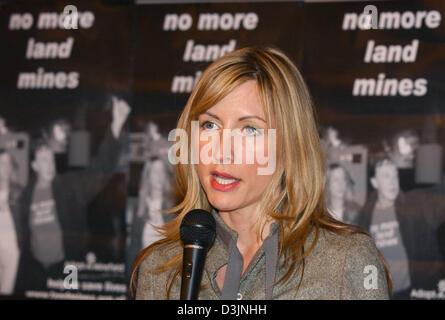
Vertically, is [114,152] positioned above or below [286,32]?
below

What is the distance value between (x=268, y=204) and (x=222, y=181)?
23cm

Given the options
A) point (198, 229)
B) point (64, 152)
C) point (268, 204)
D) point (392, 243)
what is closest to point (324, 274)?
point (268, 204)

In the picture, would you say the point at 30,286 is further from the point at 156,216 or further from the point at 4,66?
the point at 4,66

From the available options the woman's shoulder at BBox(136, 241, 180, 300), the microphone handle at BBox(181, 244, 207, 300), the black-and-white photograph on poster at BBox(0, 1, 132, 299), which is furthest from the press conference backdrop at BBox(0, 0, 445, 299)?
the microphone handle at BBox(181, 244, 207, 300)

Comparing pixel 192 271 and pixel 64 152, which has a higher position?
pixel 64 152

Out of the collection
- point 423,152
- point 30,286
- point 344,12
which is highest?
point 344,12

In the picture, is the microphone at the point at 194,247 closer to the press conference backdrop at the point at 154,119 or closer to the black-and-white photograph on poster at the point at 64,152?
the press conference backdrop at the point at 154,119

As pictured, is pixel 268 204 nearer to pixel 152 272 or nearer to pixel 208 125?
pixel 208 125

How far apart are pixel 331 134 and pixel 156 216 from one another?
4.81 ft

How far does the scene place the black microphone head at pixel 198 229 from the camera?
47.8 inches

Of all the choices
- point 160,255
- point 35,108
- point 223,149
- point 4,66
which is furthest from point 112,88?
point 223,149

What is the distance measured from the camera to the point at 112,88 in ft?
14.5

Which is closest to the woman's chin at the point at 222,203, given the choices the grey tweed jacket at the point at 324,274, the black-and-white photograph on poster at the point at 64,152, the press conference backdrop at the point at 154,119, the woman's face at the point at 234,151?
the woman's face at the point at 234,151

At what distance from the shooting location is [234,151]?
1537mm
